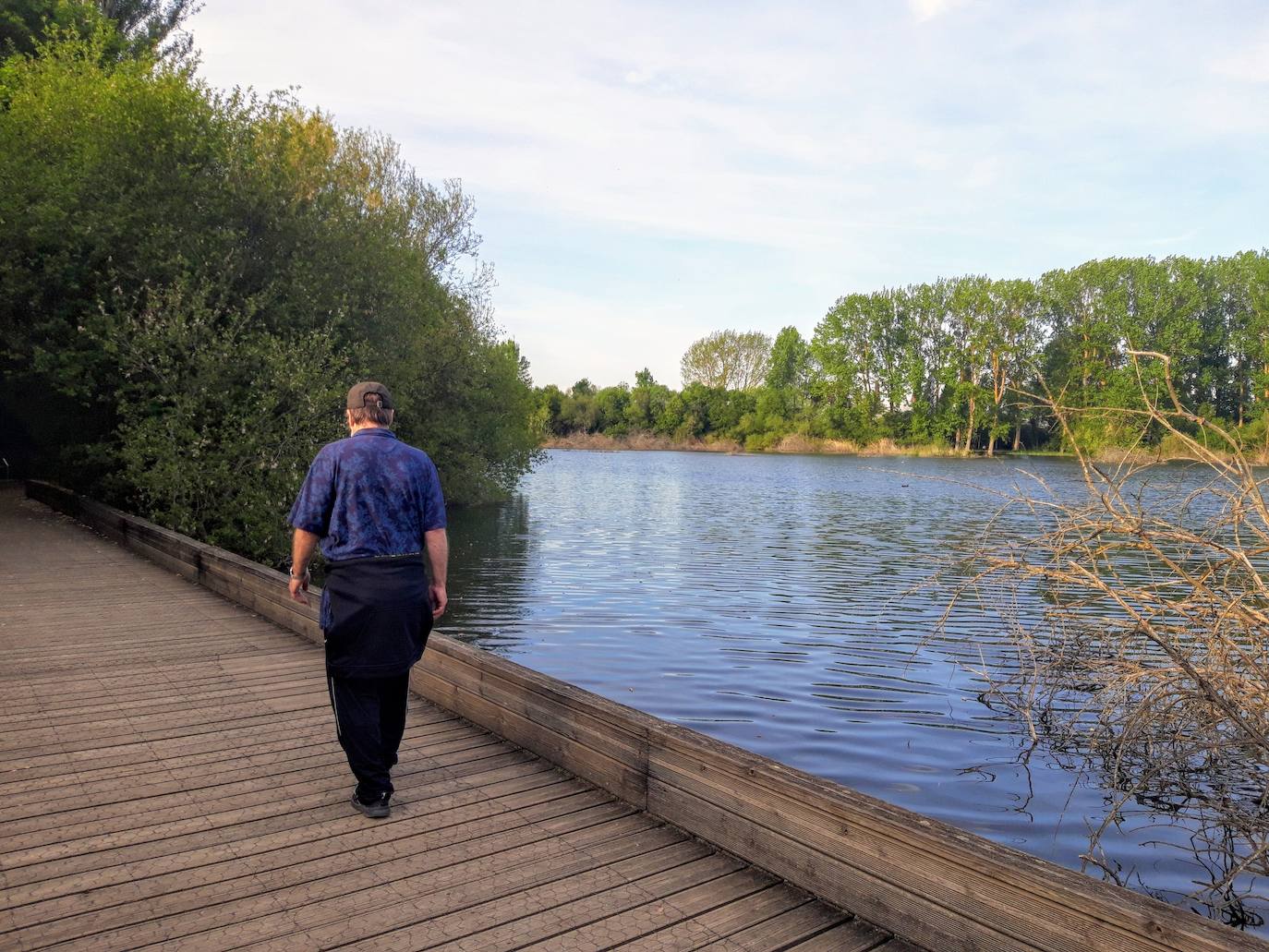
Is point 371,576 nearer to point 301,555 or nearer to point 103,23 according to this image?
point 301,555

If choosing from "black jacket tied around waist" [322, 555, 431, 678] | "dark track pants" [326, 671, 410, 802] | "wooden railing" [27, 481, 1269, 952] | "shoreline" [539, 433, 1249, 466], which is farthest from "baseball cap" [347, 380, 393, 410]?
"shoreline" [539, 433, 1249, 466]

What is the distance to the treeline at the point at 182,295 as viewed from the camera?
49.0 ft

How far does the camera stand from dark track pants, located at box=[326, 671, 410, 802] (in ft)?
13.1

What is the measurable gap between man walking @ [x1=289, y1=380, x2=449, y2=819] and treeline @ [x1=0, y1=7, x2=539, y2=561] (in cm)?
1139

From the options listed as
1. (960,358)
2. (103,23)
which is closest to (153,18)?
(103,23)

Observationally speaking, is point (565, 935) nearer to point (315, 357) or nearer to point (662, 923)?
point (662, 923)

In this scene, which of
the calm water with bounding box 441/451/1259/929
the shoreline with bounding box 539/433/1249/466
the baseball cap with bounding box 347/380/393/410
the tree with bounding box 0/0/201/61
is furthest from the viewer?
the shoreline with bounding box 539/433/1249/466

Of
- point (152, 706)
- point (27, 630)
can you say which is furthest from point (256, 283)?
point (152, 706)

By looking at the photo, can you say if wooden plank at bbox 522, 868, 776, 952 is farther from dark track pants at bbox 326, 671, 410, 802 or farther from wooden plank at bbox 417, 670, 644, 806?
dark track pants at bbox 326, 671, 410, 802

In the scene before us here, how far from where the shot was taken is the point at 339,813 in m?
4.06

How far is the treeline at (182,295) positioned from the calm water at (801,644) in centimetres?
412

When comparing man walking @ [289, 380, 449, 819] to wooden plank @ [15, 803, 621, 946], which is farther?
man walking @ [289, 380, 449, 819]

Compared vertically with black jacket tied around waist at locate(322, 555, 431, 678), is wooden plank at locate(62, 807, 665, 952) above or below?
below

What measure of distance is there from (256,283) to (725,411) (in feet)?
277
